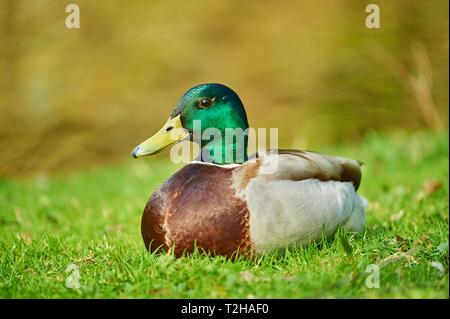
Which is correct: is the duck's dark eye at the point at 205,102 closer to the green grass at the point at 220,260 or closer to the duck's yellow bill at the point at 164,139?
the duck's yellow bill at the point at 164,139

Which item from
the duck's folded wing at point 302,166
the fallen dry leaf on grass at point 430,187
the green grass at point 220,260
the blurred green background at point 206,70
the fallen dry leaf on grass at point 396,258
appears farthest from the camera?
the blurred green background at point 206,70

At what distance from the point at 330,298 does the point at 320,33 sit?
7.58 meters

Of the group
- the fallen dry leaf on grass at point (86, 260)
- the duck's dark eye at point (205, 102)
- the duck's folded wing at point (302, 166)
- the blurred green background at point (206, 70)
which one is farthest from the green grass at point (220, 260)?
the blurred green background at point (206, 70)

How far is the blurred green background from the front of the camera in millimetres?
8508

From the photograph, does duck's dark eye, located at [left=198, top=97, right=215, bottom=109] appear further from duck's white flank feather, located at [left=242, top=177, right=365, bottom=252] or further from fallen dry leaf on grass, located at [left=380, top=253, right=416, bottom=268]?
fallen dry leaf on grass, located at [left=380, top=253, right=416, bottom=268]

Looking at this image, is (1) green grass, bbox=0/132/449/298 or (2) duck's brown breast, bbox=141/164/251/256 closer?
(1) green grass, bbox=0/132/449/298

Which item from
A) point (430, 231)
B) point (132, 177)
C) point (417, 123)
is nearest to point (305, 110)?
point (417, 123)

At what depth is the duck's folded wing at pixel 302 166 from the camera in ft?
11.4

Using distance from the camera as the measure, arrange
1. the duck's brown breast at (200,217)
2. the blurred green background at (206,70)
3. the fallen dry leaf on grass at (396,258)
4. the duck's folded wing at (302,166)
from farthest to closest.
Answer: the blurred green background at (206,70)
the duck's folded wing at (302,166)
the duck's brown breast at (200,217)
the fallen dry leaf on grass at (396,258)

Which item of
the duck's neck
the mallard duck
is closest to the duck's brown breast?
the mallard duck

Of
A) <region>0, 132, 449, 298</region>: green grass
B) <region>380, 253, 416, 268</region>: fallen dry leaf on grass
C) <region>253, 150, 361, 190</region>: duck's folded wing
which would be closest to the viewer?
<region>0, 132, 449, 298</region>: green grass

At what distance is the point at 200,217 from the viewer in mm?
3303

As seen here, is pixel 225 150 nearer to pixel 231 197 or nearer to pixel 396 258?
pixel 231 197

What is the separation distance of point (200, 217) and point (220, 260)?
220mm
